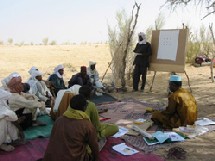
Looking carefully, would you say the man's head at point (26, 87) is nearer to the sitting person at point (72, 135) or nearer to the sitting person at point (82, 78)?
the sitting person at point (82, 78)

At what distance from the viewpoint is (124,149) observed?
486 centimetres

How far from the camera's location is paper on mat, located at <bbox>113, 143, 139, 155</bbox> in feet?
15.6

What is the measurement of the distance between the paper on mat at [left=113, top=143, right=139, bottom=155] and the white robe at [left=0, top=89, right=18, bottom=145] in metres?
1.60

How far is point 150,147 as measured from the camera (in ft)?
16.4

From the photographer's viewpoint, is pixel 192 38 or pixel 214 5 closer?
pixel 214 5

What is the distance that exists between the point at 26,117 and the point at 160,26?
8662 mm

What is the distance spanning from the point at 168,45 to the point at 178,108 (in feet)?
12.6

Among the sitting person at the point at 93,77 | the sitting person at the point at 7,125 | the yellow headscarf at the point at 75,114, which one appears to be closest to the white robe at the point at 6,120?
the sitting person at the point at 7,125

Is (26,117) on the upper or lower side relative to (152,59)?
lower

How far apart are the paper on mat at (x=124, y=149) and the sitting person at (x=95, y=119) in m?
0.24

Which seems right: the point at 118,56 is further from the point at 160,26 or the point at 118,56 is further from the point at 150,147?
the point at 150,147

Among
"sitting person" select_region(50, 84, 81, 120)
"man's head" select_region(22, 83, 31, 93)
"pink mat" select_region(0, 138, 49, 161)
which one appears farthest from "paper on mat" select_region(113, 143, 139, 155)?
"man's head" select_region(22, 83, 31, 93)

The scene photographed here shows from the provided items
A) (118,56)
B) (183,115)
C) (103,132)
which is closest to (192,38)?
(118,56)

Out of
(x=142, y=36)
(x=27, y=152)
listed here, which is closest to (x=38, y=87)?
(x=27, y=152)
